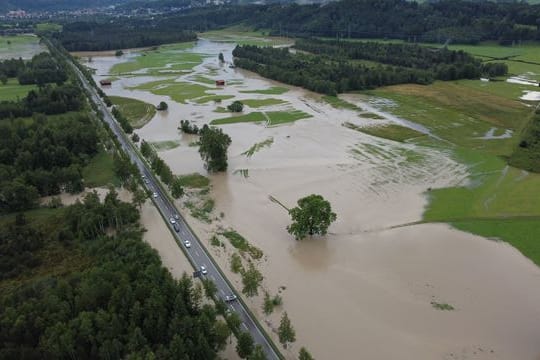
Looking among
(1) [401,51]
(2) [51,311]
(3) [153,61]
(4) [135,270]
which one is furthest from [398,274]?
(3) [153,61]

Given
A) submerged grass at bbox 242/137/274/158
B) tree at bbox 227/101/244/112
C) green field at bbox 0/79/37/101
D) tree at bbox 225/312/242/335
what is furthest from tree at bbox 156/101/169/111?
tree at bbox 225/312/242/335

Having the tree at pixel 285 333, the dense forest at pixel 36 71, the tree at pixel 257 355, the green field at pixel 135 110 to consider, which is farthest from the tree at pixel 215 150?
the dense forest at pixel 36 71

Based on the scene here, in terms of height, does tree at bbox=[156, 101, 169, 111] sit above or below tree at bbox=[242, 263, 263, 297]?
above

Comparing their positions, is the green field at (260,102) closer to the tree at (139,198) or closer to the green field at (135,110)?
the green field at (135,110)

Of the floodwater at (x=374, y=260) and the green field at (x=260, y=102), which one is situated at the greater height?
the green field at (x=260, y=102)

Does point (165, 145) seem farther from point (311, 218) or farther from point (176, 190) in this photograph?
point (311, 218)

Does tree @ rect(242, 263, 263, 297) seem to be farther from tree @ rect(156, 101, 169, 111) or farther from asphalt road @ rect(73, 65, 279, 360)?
tree @ rect(156, 101, 169, 111)
